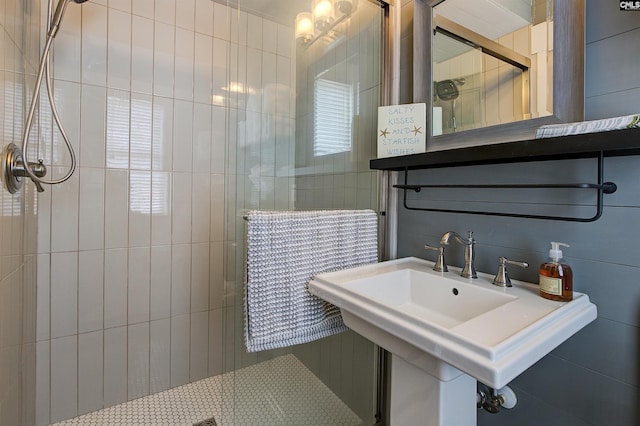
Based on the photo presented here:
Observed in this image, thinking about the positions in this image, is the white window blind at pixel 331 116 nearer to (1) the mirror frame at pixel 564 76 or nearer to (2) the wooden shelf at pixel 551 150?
(2) the wooden shelf at pixel 551 150

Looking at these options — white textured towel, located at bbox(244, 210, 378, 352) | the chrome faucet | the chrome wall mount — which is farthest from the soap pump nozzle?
the chrome wall mount

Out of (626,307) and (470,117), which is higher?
(470,117)

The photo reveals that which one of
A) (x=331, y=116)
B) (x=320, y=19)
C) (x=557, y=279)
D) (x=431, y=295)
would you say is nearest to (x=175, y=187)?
(x=331, y=116)

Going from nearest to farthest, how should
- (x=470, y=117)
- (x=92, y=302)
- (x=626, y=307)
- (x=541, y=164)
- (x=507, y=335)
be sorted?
(x=507, y=335) → (x=626, y=307) → (x=541, y=164) → (x=470, y=117) → (x=92, y=302)

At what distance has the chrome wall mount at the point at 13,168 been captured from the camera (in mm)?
846

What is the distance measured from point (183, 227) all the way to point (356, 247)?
106 cm

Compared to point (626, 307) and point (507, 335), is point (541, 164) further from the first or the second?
point (507, 335)

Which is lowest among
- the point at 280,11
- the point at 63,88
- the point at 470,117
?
the point at 470,117

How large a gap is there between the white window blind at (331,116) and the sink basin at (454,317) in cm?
53

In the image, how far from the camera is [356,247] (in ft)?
3.73

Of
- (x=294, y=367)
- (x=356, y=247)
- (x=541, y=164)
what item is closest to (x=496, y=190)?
(x=541, y=164)

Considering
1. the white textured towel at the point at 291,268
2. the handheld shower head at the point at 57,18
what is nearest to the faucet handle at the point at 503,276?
the white textured towel at the point at 291,268

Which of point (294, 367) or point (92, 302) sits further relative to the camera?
point (92, 302)

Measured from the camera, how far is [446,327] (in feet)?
2.30
